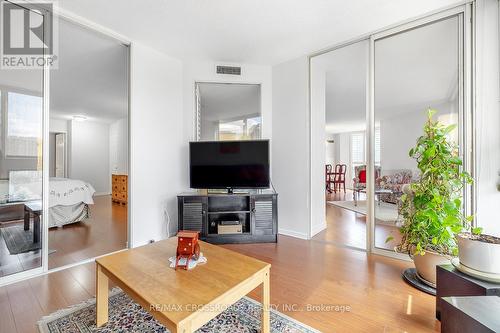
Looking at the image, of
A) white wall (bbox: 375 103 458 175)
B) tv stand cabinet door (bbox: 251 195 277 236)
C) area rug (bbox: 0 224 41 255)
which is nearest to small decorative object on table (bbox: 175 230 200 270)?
tv stand cabinet door (bbox: 251 195 277 236)

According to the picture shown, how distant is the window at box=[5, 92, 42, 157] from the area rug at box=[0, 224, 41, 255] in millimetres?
749

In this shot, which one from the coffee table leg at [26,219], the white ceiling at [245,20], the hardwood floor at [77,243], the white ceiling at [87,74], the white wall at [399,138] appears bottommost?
the hardwood floor at [77,243]

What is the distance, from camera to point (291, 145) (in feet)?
10.9

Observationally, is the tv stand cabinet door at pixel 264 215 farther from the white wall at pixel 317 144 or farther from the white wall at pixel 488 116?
the white wall at pixel 488 116

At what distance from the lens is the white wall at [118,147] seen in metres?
6.89

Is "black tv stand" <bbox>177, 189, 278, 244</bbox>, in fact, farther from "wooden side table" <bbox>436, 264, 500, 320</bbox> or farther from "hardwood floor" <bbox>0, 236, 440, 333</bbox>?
"wooden side table" <bbox>436, 264, 500, 320</bbox>

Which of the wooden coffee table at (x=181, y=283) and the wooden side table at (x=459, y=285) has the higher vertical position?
the wooden coffee table at (x=181, y=283)

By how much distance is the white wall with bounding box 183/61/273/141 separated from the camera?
3379mm

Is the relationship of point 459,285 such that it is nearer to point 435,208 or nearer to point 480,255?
point 480,255

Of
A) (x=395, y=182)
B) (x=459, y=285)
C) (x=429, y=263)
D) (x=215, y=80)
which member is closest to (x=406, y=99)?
(x=395, y=182)

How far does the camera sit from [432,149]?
6.18 feet

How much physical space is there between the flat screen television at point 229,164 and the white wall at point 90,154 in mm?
5749

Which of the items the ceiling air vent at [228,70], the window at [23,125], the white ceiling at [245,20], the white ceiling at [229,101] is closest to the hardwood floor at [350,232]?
the white ceiling at [229,101]

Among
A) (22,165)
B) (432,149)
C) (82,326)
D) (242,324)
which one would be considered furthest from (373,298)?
(22,165)
